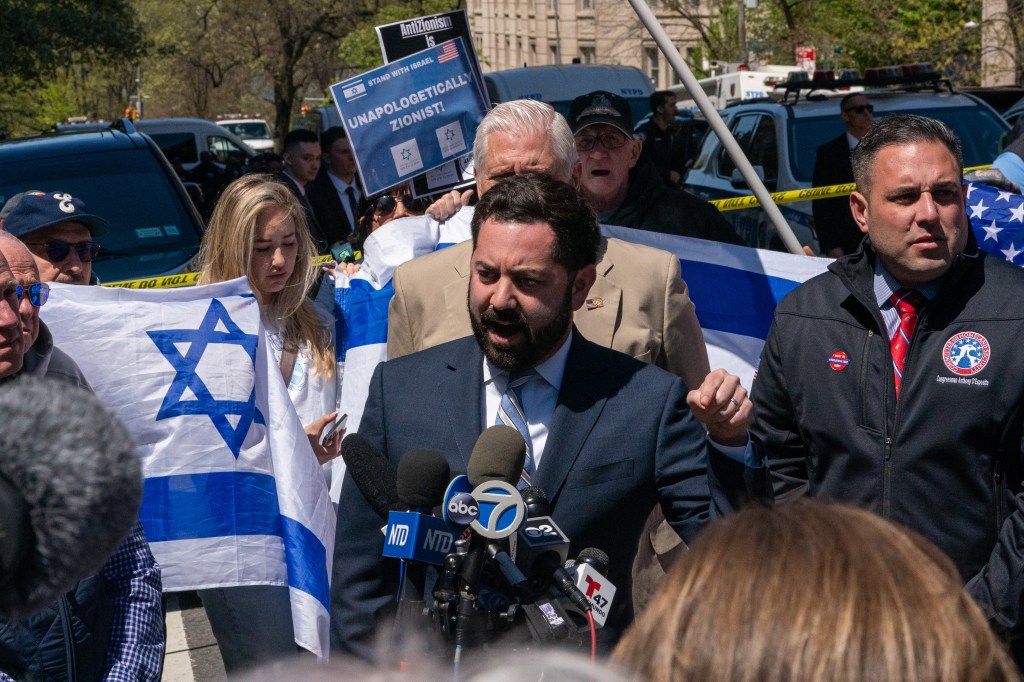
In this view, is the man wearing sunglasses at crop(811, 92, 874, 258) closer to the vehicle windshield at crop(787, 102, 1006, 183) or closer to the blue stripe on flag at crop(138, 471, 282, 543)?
the vehicle windshield at crop(787, 102, 1006, 183)

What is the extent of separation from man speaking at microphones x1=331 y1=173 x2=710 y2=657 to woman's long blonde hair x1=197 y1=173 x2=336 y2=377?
1446 mm

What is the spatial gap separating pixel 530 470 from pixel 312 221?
556 cm

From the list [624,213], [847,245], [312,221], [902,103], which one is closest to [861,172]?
[624,213]

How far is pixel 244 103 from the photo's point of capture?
227ft

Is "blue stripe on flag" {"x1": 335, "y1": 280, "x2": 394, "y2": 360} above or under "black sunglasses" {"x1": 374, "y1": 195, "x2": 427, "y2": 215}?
under

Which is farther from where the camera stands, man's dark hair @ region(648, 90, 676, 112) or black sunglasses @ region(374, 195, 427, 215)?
man's dark hair @ region(648, 90, 676, 112)

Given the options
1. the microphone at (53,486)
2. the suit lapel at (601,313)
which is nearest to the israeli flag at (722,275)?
the suit lapel at (601,313)

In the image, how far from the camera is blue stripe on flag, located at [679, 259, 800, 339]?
17.2 feet

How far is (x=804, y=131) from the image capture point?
38.1 ft

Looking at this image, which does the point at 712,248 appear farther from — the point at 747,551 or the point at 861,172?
the point at 747,551

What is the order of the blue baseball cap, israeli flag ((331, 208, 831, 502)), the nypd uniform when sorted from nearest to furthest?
the nypd uniform, the blue baseball cap, israeli flag ((331, 208, 831, 502))

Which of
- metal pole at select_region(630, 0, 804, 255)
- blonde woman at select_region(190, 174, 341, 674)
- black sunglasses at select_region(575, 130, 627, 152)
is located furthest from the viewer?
metal pole at select_region(630, 0, 804, 255)

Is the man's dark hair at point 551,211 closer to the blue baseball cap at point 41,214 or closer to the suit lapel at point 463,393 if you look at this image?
the suit lapel at point 463,393

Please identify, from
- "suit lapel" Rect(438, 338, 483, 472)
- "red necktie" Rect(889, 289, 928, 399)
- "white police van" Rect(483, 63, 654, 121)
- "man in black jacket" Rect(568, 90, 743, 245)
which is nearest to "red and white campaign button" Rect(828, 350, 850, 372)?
"red necktie" Rect(889, 289, 928, 399)
